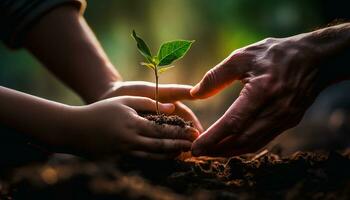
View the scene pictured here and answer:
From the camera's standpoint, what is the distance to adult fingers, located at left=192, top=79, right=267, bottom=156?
6.06 feet

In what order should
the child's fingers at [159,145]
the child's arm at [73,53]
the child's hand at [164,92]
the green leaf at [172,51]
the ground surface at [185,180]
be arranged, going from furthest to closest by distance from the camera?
1. the child's arm at [73,53]
2. the child's hand at [164,92]
3. the green leaf at [172,51]
4. the child's fingers at [159,145]
5. the ground surface at [185,180]

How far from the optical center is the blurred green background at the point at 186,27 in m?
7.45

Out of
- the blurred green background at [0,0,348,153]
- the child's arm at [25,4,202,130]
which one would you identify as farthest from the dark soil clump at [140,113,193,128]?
the blurred green background at [0,0,348,153]

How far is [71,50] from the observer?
252cm

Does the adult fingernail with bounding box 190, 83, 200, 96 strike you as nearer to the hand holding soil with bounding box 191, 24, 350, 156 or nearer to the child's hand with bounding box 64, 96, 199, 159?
the hand holding soil with bounding box 191, 24, 350, 156

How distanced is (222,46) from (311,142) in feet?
13.9

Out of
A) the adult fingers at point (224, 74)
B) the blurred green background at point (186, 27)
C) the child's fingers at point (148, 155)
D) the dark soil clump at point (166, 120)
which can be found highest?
the adult fingers at point (224, 74)

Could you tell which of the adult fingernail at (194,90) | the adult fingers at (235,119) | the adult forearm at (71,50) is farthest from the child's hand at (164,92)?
the adult fingers at (235,119)

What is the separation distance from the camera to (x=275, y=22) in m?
7.74

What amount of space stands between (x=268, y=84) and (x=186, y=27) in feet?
19.6

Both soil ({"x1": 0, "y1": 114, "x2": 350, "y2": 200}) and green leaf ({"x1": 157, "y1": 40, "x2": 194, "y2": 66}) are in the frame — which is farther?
green leaf ({"x1": 157, "y1": 40, "x2": 194, "y2": 66})

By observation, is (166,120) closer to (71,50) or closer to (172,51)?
(172,51)

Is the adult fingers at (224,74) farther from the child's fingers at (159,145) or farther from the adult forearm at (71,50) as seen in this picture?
the adult forearm at (71,50)

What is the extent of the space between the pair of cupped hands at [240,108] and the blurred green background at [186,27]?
16.7 ft
